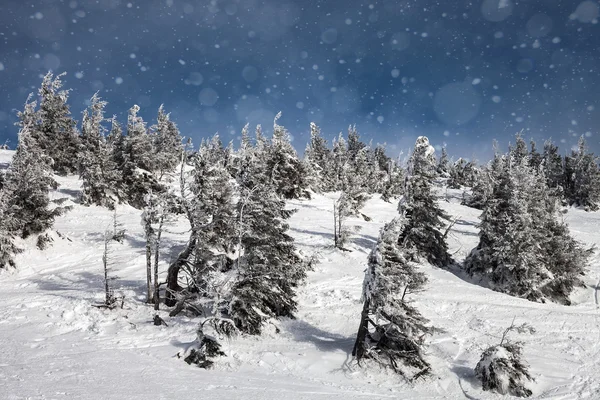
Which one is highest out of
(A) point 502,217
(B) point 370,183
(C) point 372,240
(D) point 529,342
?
(B) point 370,183

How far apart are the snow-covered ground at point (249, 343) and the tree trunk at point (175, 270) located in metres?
1.49

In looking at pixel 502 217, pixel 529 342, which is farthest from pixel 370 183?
pixel 529 342

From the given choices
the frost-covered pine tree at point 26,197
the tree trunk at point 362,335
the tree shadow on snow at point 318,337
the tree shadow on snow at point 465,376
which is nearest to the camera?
the tree shadow on snow at point 465,376

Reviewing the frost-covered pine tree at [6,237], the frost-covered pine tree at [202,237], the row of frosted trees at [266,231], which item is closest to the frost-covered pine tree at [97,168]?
the row of frosted trees at [266,231]

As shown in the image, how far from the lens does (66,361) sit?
13.3m

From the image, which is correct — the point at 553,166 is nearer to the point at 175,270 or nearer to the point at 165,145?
the point at 165,145

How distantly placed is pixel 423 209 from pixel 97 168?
116ft

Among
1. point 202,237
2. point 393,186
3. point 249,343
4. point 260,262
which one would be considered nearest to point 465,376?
point 249,343

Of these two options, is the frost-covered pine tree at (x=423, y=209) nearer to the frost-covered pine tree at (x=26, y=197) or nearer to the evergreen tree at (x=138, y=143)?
the frost-covered pine tree at (x=26, y=197)

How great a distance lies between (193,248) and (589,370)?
19.7m

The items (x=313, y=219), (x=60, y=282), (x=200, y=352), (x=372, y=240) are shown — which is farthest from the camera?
(x=313, y=219)

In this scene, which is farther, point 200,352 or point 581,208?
point 581,208

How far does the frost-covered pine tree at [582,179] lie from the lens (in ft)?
235

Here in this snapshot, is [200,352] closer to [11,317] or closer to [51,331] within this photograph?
[51,331]
